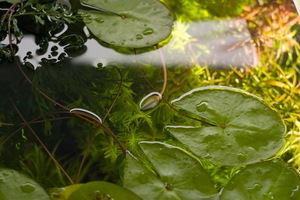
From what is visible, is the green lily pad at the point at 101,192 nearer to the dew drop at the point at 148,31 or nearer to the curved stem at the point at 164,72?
the curved stem at the point at 164,72

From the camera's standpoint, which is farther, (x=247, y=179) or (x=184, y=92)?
(x=184, y=92)

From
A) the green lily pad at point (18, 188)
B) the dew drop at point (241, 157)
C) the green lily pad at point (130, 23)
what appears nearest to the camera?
the green lily pad at point (18, 188)

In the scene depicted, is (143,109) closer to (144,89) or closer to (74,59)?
(144,89)

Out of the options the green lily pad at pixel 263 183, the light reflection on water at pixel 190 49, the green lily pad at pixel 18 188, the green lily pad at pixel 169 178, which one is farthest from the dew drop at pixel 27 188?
the green lily pad at pixel 263 183

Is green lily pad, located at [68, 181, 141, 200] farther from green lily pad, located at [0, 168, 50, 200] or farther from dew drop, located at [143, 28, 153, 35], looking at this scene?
dew drop, located at [143, 28, 153, 35]

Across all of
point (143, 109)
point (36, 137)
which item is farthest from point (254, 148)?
point (36, 137)

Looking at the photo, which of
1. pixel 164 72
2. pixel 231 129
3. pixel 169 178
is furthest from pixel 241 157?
pixel 164 72
